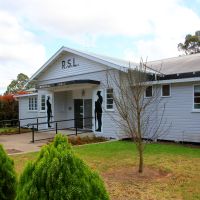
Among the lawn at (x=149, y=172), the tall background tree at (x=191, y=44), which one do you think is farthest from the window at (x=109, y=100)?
the tall background tree at (x=191, y=44)

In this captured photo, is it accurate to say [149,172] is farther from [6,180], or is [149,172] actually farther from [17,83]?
[17,83]

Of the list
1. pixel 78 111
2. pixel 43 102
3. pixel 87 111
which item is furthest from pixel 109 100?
pixel 43 102

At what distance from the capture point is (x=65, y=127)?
2186cm

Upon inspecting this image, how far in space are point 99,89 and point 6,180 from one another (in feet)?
44.4

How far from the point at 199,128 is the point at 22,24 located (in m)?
11.8

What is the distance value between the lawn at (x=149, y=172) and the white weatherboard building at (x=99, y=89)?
10.1ft

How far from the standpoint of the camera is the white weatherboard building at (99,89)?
47.1 feet

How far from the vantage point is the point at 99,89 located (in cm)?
1725

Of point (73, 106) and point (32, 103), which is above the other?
point (32, 103)

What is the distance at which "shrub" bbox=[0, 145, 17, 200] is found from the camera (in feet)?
12.5

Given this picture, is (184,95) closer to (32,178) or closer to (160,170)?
(160,170)

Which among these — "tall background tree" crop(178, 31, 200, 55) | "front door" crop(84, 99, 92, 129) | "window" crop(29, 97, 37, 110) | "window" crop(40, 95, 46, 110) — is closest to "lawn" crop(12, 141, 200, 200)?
"front door" crop(84, 99, 92, 129)

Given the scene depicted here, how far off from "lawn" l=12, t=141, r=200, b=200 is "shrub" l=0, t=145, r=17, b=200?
2.78 meters

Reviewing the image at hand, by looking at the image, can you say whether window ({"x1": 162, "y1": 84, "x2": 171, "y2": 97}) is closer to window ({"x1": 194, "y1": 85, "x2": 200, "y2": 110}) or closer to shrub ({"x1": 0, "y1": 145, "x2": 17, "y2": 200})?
window ({"x1": 194, "y1": 85, "x2": 200, "y2": 110})
